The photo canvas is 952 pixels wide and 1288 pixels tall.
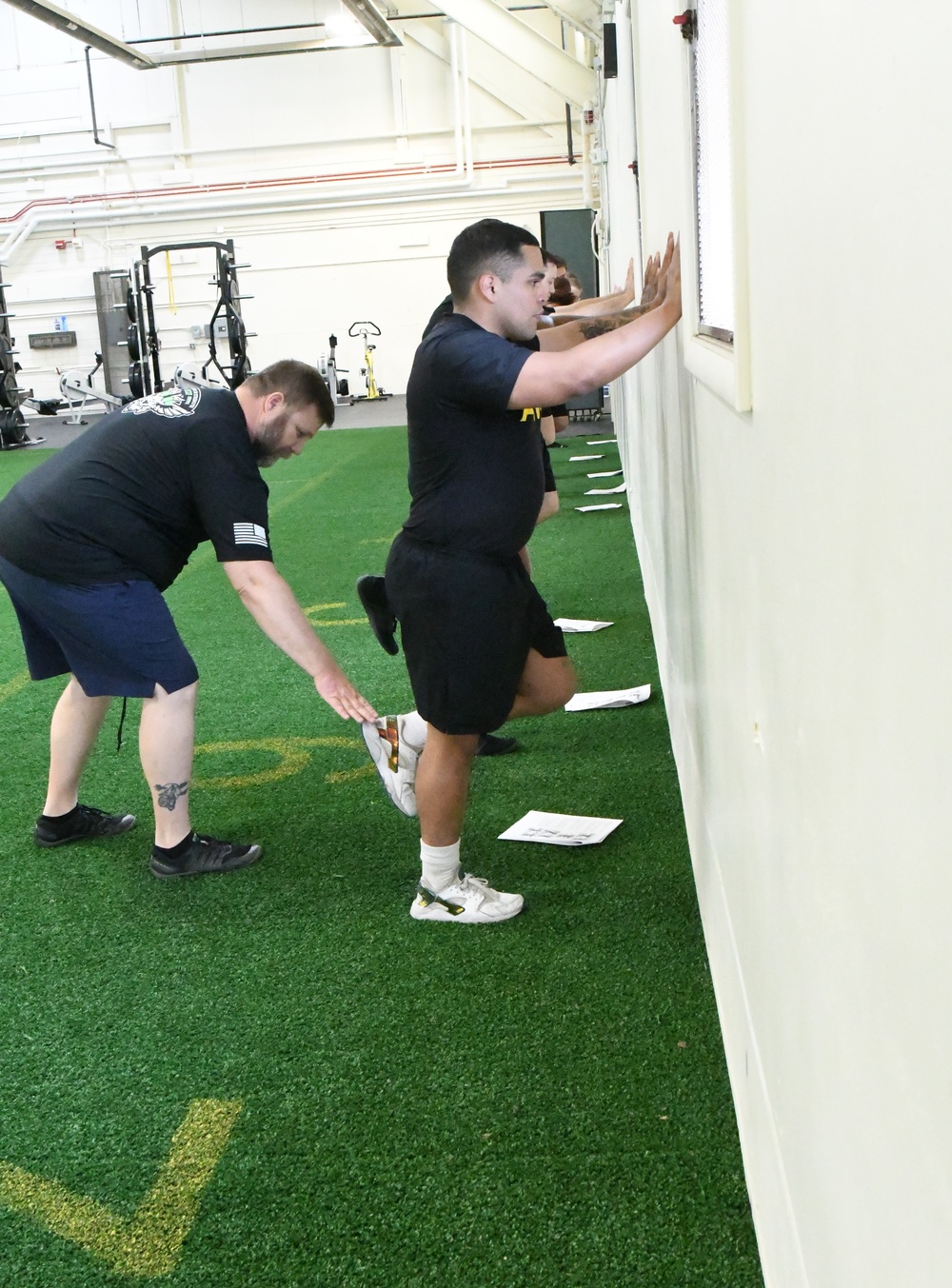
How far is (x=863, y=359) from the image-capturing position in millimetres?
849

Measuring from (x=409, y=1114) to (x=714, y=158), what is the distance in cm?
170

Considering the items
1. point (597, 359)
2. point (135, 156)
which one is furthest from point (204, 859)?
point (135, 156)

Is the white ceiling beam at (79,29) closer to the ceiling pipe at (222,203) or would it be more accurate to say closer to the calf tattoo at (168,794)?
the ceiling pipe at (222,203)

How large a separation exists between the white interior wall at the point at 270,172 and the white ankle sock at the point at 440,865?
1687 centimetres

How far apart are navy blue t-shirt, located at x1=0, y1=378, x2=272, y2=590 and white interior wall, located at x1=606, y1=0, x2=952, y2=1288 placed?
1443mm

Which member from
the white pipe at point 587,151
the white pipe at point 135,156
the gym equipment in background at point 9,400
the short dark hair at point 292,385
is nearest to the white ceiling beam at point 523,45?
the white pipe at point 587,151

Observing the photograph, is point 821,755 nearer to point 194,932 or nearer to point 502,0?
point 194,932

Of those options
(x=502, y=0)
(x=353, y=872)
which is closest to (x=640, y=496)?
(x=353, y=872)

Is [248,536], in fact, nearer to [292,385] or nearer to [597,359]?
[292,385]

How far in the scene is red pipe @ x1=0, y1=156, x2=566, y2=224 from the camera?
61.4 feet

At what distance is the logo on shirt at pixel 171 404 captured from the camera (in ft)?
10.2

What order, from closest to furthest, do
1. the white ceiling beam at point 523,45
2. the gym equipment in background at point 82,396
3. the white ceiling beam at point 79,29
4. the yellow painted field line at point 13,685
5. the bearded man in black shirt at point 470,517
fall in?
1. the bearded man in black shirt at point 470,517
2. the yellow painted field line at point 13,685
3. the white ceiling beam at point 523,45
4. the white ceiling beam at point 79,29
5. the gym equipment in background at point 82,396

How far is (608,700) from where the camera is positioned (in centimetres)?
437

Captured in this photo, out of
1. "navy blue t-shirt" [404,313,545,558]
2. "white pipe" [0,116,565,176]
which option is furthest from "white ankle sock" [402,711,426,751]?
"white pipe" [0,116,565,176]
